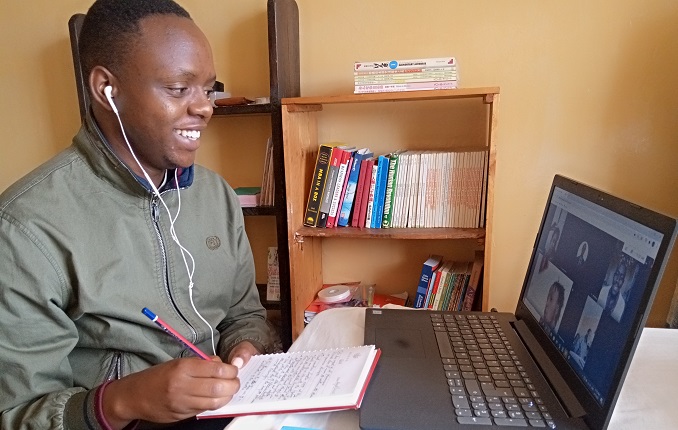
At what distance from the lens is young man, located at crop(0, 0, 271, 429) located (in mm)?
727

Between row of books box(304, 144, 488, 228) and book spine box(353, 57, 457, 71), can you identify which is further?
row of books box(304, 144, 488, 228)

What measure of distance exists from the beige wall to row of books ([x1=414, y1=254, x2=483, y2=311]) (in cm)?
21

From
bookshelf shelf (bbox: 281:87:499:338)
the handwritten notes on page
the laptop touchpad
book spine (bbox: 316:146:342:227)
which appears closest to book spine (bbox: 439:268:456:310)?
bookshelf shelf (bbox: 281:87:499:338)

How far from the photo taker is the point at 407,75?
1.37 meters

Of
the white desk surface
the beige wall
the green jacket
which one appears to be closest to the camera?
the white desk surface

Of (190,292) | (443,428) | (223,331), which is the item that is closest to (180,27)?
(190,292)

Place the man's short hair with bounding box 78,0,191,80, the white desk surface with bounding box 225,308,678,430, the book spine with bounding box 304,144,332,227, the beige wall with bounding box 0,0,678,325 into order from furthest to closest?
the book spine with bounding box 304,144,332,227, the beige wall with bounding box 0,0,678,325, the man's short hair with bounding box 78,0,191,80, the white desk surface with bounding box 225,308,678,430

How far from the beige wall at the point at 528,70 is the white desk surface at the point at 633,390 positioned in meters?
0.79

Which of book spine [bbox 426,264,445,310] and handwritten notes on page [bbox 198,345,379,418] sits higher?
handwritten notes on page [bbox 198,345,379,418]

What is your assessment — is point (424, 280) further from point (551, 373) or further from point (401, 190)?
point (551, 373)

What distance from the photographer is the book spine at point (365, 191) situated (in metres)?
1.55

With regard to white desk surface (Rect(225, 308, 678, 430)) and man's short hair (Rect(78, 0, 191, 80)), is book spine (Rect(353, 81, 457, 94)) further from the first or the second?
white desk surface (Rect(225, 308, 678, 430))

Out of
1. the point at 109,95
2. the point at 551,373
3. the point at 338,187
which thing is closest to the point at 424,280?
the point at 338,187

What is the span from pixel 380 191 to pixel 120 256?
90cm
